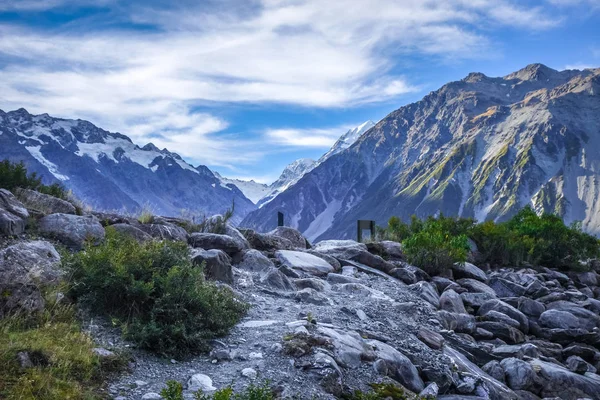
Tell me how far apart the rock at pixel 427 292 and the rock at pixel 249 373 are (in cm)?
796

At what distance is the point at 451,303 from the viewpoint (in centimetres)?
1412

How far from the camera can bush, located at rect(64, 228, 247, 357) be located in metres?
7.66

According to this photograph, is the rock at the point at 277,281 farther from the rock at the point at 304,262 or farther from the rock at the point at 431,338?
the rock at the point at 431,338

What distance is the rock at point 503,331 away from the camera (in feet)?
42.8

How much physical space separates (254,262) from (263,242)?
2.84 m

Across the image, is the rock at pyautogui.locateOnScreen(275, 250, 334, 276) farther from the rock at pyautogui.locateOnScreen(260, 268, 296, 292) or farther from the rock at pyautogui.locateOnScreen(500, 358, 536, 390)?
the rock at pyautogui.locateOnScreen(500, 358, 536, 390)

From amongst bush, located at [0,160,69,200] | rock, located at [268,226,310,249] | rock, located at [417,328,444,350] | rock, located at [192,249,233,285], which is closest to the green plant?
rock, located at [192,249,233,285]

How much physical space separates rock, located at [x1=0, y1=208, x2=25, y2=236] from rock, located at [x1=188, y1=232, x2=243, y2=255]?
4231mm

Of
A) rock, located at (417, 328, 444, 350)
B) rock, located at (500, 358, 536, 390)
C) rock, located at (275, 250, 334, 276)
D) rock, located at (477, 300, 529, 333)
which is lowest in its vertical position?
rock, located at (500, 358, 536, 390)

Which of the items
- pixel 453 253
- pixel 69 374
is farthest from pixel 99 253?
pixel 453 253

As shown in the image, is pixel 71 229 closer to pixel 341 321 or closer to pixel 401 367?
pixel 341 321

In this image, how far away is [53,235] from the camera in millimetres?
11477

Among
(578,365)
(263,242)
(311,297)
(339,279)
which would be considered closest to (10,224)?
(311,297)

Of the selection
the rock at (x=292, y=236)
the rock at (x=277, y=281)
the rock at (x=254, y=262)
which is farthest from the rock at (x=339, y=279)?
the rock at (x=292, y=236)
